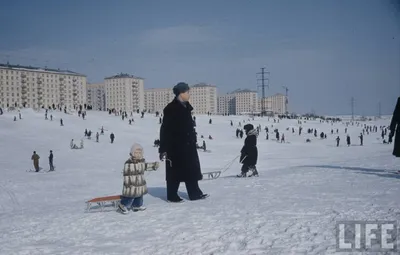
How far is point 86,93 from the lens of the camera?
15212cm

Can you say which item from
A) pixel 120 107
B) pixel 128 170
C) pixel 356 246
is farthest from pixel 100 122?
pixel 120 107

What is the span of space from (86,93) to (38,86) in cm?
3351

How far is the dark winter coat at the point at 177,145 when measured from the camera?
6516 millimetres

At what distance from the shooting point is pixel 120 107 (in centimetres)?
14925

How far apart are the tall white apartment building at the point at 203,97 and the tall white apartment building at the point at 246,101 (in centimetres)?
2244

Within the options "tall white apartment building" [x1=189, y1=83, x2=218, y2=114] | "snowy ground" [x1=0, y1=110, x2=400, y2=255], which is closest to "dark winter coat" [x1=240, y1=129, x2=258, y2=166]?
"snowy ground" [x1=0, y1=110, x2=400, y2=255]

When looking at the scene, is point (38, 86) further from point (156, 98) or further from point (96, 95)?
point (156, 98)

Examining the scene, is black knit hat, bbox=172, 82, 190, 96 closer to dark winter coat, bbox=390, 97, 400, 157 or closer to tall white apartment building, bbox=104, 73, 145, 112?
dark winter coat, bbox=390, 97, 400, 157

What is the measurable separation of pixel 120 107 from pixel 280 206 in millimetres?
147839

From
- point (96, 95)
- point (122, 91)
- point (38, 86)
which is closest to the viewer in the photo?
point (38, 86)

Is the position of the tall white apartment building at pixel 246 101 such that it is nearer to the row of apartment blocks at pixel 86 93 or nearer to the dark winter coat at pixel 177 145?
the row of apartment blocks at pixel 86 93

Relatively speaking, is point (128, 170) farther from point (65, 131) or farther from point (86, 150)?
point (65, 131)

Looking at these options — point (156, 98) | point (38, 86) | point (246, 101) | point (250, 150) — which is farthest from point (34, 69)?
point (250, 150)

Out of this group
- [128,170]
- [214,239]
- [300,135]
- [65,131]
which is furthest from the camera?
[300,135]
